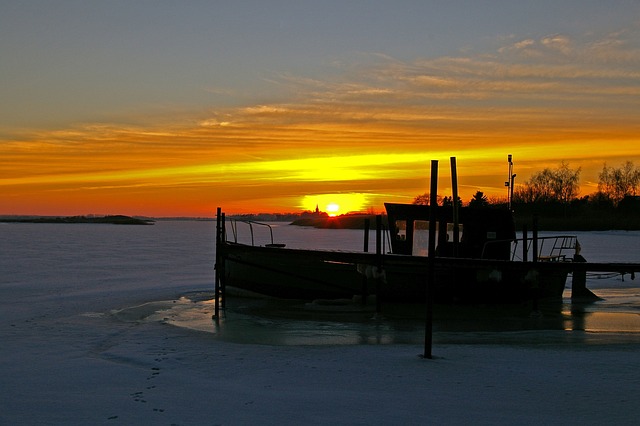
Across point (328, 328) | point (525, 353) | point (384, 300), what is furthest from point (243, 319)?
point (525, 353)

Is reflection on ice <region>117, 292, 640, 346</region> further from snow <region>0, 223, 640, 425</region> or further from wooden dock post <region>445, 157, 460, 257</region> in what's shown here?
wooden dock post <region>445, 157, 460, 257</region>

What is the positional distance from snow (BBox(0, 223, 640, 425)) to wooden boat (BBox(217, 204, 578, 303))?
151 inches

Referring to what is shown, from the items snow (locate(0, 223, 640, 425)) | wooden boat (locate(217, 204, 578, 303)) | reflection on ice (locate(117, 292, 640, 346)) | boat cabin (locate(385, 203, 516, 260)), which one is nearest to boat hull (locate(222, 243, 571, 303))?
wooden boat (locate(217, 204, 578, 303))

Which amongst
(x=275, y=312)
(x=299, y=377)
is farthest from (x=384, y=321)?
(x=299, y=377)

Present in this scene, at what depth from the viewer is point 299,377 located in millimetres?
8398

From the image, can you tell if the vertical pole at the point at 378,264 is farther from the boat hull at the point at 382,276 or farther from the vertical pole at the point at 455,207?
the vertical pole at the point at 455,207

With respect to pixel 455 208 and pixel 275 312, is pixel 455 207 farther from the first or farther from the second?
pixel 275 312

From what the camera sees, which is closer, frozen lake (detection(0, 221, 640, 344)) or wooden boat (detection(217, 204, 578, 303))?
frozen lake (detection(0, 221, 640, 344))

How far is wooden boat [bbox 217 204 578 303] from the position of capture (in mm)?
16688

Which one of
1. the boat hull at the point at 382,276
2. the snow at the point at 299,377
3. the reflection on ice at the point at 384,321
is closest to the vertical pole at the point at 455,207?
the boat hull at the point at 382,276

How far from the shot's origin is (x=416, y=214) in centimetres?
1783

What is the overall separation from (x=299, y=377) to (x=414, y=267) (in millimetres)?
8921

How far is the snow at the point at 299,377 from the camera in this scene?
678cm

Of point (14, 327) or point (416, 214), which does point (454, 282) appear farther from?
point (14, 327)
